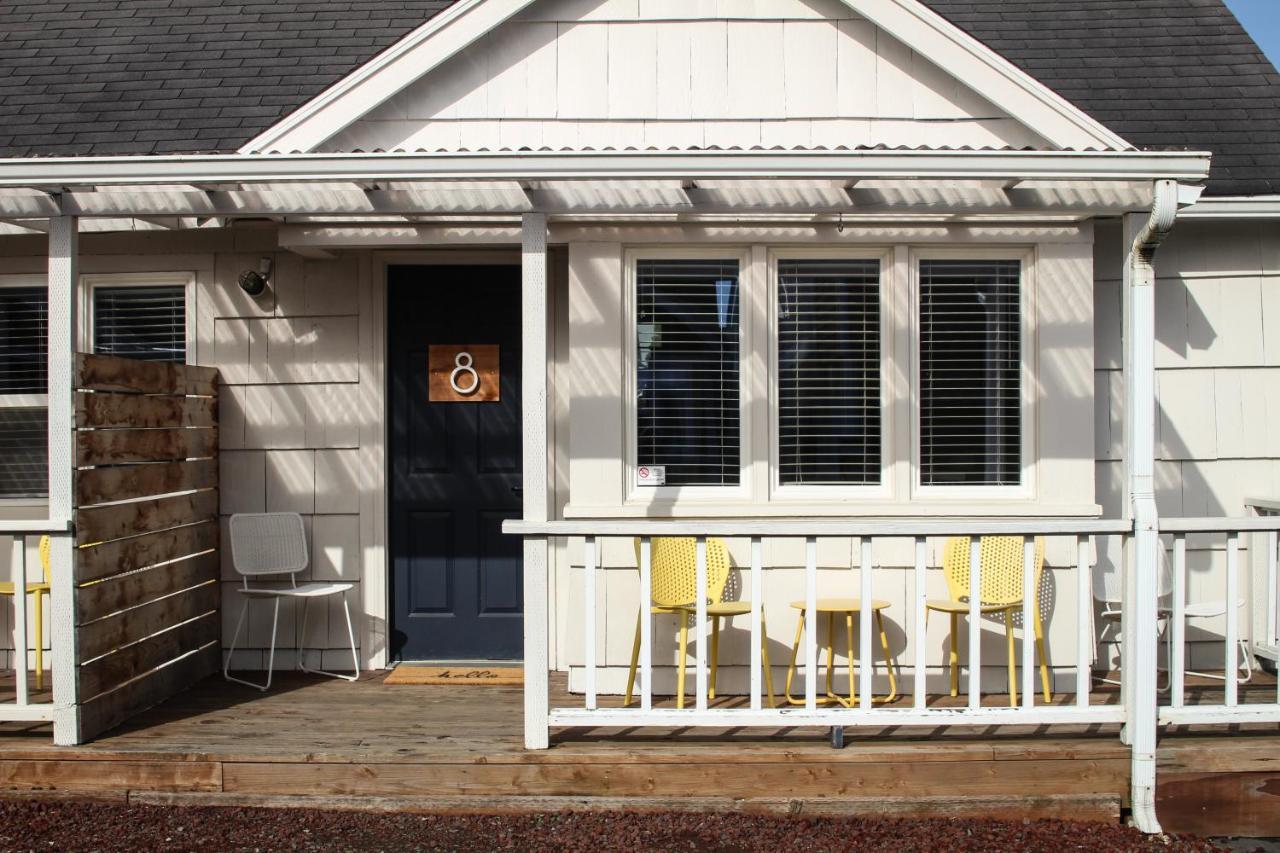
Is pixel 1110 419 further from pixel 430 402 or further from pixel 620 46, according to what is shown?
pixel 430 402

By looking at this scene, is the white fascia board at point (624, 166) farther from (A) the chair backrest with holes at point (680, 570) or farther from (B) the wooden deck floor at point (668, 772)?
(B) the wooden deck floor at point (668, 772)

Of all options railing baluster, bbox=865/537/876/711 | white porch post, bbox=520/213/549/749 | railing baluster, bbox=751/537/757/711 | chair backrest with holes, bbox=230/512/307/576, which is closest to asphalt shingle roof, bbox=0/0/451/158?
chair backrest with holes, bbox=230/512/307/576

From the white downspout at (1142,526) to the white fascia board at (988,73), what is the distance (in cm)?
113

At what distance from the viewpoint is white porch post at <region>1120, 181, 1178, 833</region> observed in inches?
171

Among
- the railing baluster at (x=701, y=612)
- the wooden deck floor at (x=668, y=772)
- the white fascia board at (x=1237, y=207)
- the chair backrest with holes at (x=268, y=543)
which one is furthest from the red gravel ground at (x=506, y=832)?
the white fascia board at (x=1237, y=207)

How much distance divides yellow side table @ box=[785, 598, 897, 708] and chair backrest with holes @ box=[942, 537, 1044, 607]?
360mm

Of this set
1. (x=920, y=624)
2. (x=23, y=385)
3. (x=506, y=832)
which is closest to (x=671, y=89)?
(x=920, y=624)

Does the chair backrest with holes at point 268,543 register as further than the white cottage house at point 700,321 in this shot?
Yes

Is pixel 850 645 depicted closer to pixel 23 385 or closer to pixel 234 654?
pixel 234 654

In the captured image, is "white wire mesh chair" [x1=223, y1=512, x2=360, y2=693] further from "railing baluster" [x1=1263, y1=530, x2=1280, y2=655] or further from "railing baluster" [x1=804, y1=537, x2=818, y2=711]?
"railing baluster" [x1=1263, y1=530, x2=1280, y2=655]

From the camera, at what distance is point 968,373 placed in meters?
5.58

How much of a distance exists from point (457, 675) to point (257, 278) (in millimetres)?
→ 2366

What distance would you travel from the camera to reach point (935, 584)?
18.2 feet

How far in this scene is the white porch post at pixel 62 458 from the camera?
15.0 ft
